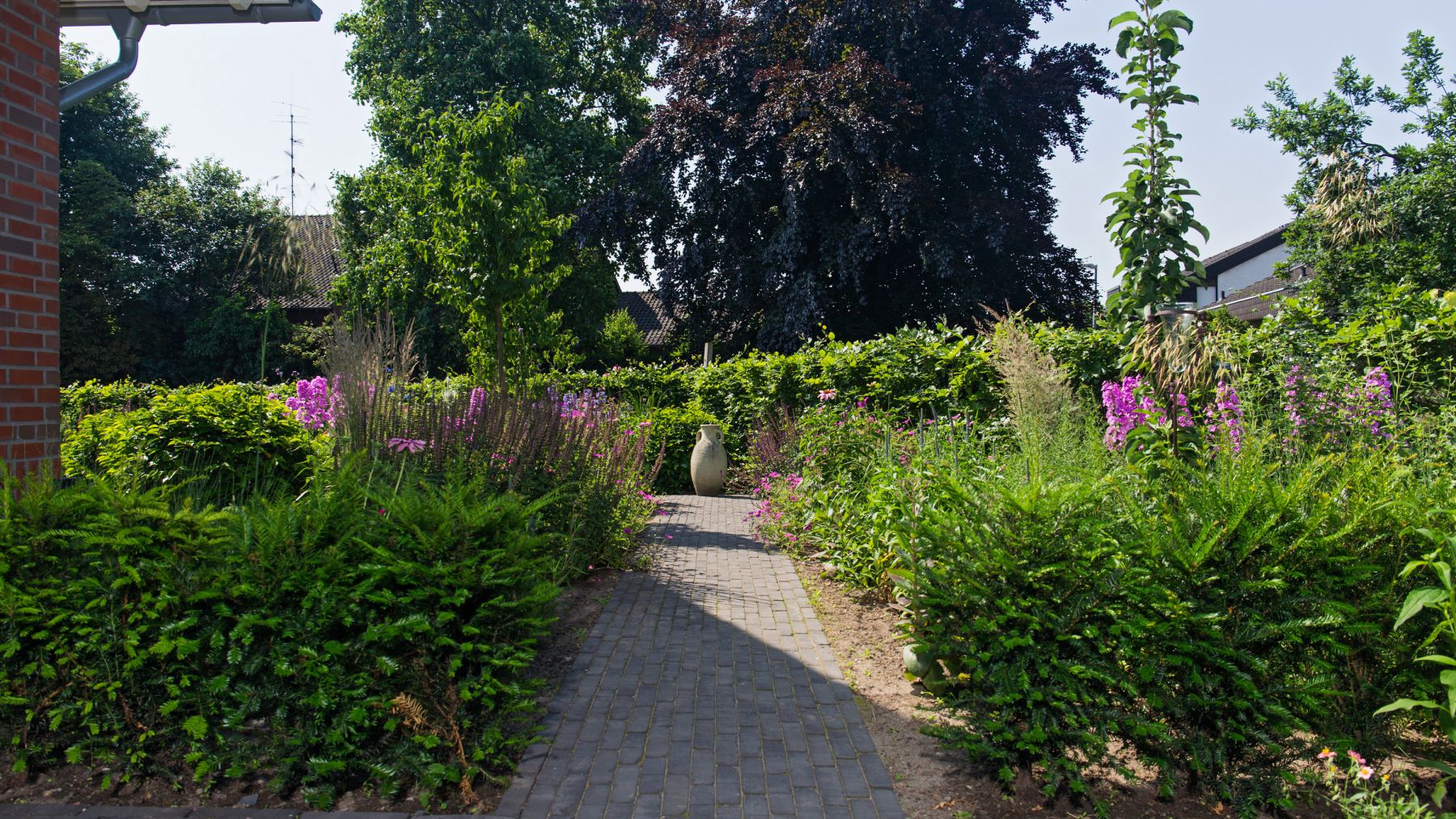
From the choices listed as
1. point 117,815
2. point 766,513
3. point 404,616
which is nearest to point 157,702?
point 117,815

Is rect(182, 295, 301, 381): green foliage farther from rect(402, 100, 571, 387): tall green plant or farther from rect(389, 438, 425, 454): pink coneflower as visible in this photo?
rect(389, 438, 425, 454): pink coneflower

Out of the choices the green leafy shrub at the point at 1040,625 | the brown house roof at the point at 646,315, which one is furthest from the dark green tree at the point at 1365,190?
the brown house roof at the point at 646,315

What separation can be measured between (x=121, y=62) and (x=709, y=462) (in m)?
9.65

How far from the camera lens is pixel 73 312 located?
27156 mm

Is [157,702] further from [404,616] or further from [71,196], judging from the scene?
[71,196]

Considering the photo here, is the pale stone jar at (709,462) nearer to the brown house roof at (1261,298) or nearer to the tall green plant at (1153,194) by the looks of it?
the brown house roof at (1261,298)

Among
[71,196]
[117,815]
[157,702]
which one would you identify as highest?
[71,196]

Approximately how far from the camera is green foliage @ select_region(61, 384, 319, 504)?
5.28 meters

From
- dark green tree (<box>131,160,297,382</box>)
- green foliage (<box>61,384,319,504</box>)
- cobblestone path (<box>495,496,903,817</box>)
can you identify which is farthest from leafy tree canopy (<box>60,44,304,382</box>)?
cobblestone path (<box>495,496,903,817</box>)

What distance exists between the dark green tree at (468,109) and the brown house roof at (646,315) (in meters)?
16.2

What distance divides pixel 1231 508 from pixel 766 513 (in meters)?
6.51

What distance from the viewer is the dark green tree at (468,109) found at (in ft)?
78.4

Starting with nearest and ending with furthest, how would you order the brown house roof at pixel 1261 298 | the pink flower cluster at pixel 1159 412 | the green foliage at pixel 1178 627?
the green foliage at pixel 1178 627 → the pink flower cluster at pixel 1159 412 → the brown house roof at pixel 1261 298

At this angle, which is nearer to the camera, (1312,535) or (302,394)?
(1312,535)
